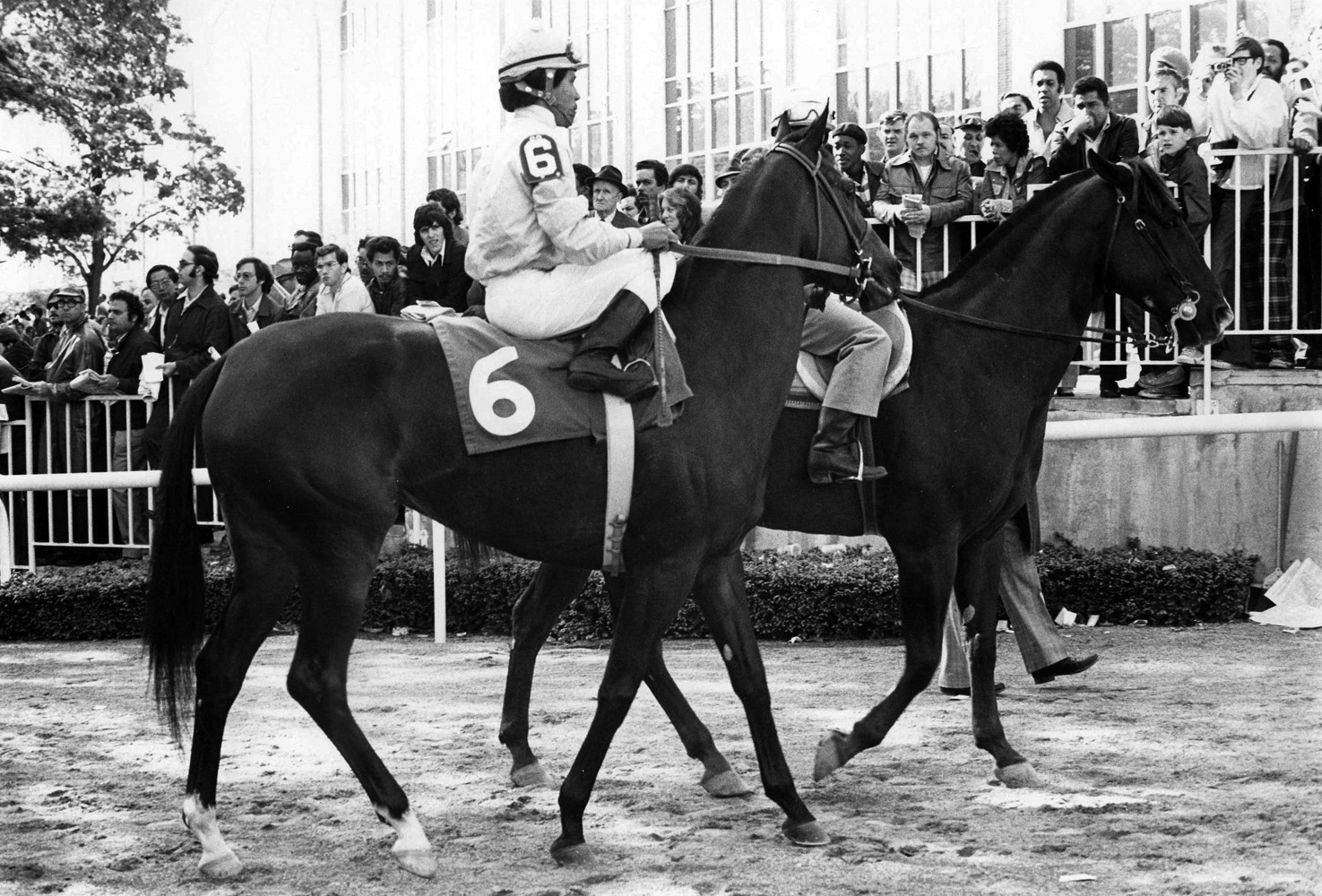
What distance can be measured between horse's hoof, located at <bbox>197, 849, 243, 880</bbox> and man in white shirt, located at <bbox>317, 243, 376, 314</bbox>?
620 centimetres

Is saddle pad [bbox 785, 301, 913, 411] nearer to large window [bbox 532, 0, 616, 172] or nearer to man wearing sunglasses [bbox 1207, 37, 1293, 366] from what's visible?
man wearing sunglasses [bbox 1207, 37, 1293, 366]

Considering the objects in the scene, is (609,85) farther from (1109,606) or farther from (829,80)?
(1109,606)

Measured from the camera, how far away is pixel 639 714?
692 centimetres

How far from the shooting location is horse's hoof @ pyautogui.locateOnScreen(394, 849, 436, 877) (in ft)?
14.4

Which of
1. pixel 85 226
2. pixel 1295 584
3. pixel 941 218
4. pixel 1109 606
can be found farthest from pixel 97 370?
pixel 85 226

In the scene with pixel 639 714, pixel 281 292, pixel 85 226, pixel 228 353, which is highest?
pixel 85 226

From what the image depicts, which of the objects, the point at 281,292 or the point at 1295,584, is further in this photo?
the point at 281,292

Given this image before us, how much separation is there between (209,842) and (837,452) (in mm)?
2443

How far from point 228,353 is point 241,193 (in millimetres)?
20343

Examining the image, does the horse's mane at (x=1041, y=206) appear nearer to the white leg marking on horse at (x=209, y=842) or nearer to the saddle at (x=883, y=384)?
the saddle at (x=883, y=384)

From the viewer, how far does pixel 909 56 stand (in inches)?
608

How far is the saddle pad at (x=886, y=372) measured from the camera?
5703mm

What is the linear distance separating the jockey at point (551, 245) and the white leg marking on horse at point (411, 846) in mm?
1318

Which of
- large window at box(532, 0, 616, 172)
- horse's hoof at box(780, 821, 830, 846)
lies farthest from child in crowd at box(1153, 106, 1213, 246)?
large window at box(532, 0, 616, 172)
